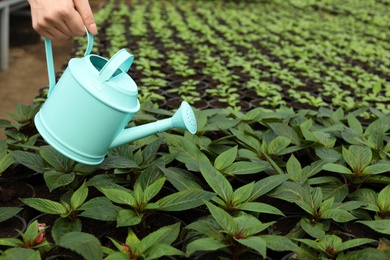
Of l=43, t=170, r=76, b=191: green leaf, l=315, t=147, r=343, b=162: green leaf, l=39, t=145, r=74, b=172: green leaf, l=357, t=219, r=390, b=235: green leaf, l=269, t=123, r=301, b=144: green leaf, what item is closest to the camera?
l=357, t=219, r=390, b=235: green leaf

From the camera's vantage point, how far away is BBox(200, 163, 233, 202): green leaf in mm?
1316

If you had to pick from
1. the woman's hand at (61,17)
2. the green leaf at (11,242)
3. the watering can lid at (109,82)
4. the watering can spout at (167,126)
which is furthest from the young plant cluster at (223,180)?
the woman's hand at (61,17)

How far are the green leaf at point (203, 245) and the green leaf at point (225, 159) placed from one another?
416mm

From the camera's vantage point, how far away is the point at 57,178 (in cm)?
138

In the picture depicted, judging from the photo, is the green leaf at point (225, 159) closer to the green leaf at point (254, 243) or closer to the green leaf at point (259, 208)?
the green leaf at point (259, 208)

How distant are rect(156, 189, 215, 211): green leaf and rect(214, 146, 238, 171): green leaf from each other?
0.23m

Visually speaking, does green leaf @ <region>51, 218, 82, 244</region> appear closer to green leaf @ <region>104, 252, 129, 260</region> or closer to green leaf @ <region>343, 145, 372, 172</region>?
green leaf @ <region>104, 252, 129, 260</region>

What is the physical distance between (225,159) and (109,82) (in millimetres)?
517

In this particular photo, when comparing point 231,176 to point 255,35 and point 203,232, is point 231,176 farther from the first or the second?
point 255,35

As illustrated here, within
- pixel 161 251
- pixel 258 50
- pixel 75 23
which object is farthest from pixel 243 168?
pixel 258 50

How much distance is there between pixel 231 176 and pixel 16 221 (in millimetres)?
722

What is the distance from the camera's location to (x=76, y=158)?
49.6 inches

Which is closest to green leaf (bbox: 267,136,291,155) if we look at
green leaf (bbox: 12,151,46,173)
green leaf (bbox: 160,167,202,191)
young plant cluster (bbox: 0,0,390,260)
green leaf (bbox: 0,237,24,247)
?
young plant cluster (bbox: 0,0,390,260)

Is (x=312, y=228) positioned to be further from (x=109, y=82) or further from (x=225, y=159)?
(x=109, y=82)
